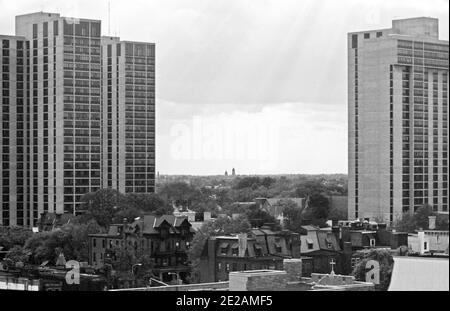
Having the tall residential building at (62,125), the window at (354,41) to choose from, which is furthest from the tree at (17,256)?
the window at (354,41)

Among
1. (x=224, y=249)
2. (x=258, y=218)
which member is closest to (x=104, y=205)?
(x=258, y=218)

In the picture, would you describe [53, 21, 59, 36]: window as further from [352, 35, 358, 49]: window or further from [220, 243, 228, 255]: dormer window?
[220, 243, 228, 255]: dormer window

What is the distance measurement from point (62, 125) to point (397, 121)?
10704mm

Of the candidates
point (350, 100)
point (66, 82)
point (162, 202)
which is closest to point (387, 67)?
point (350, 100)

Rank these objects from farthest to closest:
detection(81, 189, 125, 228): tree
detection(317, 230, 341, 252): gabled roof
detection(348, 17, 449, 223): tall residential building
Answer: detection(348, 17, 449, 223): tall residential building → detection(81, 189, 125, 228): tree → detection(317, 230, 341, 252): gabled roof

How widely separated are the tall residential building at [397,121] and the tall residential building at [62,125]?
771cm

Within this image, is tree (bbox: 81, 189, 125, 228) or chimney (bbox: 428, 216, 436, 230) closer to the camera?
chimney (bbox: 428, 216, 436, 230)

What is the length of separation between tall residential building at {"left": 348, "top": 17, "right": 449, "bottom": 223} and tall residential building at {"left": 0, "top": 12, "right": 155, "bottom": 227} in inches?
304

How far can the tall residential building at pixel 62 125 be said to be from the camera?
118ft

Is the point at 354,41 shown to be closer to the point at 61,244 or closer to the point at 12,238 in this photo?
the point at 12,238

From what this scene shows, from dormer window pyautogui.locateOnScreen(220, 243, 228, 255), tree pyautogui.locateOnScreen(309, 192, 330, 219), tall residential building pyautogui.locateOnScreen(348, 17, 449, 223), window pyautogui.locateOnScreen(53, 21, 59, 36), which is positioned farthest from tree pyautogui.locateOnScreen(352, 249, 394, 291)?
window pyautogui.locateOnScreen(53, 21, 59, 36)

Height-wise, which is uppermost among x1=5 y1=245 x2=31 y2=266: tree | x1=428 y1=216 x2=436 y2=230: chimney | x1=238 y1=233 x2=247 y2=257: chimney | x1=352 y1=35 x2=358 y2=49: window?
x1=352 y1=35 x2=358 y2=49: window

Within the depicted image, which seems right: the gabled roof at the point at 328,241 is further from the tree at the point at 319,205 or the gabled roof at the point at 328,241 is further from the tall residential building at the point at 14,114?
the tall residential building at the point at 14,114

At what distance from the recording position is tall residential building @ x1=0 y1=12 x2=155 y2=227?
3609 cm
